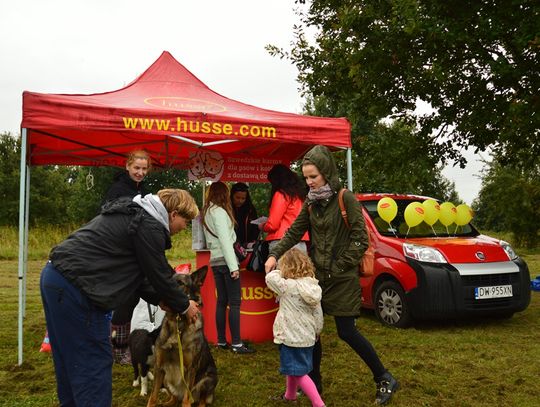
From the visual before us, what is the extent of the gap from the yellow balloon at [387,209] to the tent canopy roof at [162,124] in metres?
1.44

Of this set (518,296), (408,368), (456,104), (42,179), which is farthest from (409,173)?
(42,179)

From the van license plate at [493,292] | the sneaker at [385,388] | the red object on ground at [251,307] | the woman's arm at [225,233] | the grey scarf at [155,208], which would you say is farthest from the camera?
the van license plate at [493,292]

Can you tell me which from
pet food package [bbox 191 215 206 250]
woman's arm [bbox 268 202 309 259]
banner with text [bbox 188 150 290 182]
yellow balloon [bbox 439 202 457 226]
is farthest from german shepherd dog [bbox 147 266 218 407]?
yellow balloon [bbox 439 202 457 226]

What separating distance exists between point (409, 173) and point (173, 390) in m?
6.47

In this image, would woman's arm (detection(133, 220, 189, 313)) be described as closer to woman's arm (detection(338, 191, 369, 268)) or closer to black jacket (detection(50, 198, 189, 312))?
black jacket (detection(50, 198, 189, 312))

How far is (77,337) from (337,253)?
2009 mm

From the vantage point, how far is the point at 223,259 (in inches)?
227

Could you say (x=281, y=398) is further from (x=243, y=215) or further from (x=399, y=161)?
(x=399, y=161)

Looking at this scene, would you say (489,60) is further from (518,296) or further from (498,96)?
(518,296)

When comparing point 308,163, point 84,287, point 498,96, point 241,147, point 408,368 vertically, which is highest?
point 498,96

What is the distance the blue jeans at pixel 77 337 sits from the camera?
2.54 m

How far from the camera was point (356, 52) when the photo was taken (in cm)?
855

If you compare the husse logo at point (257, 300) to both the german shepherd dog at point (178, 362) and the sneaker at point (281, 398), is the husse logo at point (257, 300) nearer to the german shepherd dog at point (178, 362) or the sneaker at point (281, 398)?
the sneaker at point (281, 398)

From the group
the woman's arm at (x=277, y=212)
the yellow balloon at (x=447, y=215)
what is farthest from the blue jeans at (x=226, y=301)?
the yellow balloon at (x=447, y=215)
